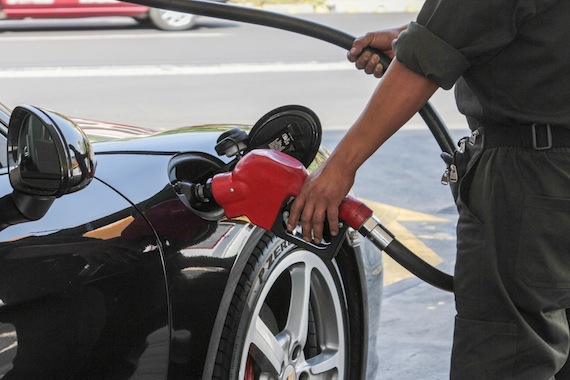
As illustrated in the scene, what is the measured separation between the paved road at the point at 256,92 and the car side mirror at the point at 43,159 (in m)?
2.01

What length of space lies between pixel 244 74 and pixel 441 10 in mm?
8923

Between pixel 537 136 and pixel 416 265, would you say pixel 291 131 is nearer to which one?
pixel 416 265

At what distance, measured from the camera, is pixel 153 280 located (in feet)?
6.84

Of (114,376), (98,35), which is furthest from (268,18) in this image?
(98,35)

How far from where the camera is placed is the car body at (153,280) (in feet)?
5.93

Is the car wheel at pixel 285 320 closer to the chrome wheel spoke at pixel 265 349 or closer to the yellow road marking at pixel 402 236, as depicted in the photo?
the chrome wheel spoke at pixel 265 349

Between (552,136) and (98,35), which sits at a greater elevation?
(552,136)

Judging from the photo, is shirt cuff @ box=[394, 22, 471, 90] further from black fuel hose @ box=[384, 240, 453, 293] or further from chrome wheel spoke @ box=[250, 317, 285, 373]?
chrome wheel spoke @ box=[250, 317, 285, 373]

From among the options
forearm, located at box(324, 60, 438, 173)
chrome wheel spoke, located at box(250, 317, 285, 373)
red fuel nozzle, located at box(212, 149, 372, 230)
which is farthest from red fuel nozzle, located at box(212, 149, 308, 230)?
chrome wheel spoke, located at box(250, 317, 285, 373)

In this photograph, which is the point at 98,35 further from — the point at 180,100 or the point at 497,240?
the point at 497,240

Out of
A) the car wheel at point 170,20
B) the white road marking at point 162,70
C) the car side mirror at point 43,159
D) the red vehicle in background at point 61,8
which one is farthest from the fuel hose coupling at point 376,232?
the car wheel at point 170,20

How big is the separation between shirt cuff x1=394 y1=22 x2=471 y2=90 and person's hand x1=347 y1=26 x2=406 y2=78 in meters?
0.66

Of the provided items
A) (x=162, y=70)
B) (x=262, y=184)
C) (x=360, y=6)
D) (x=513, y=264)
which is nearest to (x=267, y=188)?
(x=262, y=184)

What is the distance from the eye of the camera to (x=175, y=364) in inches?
84.4
